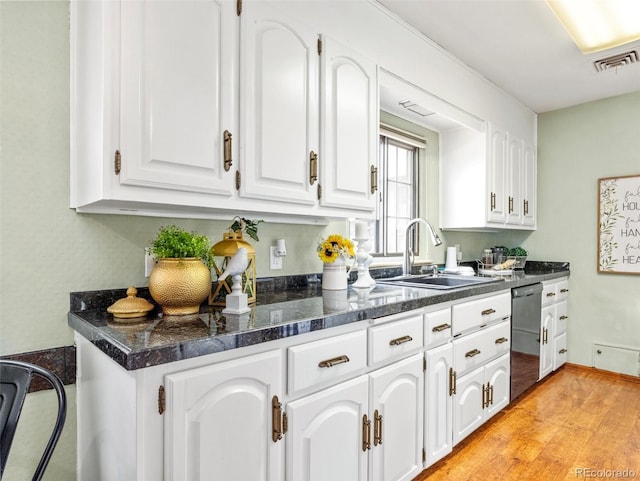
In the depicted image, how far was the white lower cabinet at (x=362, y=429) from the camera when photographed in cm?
132

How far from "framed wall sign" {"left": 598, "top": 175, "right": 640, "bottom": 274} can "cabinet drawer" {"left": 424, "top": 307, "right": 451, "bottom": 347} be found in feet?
7.87

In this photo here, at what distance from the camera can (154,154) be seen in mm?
1263

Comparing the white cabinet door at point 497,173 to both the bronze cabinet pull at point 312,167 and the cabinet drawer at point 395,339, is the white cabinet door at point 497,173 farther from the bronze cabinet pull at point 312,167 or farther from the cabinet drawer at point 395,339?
the bronze cabinet pull at point 312,167

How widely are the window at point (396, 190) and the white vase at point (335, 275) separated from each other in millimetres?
852

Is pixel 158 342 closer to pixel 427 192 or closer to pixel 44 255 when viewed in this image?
pixel 44 255

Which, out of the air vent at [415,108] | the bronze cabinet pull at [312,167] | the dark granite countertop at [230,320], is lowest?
the dark granite countertop at [230,320]

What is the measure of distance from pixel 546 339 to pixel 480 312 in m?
1.38

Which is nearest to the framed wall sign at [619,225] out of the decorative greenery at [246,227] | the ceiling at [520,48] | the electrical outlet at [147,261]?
the ceiling at [520,48]

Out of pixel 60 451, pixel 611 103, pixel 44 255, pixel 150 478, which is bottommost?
pixel 60 451

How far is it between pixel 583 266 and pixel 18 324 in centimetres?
415

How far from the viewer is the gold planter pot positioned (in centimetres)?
132

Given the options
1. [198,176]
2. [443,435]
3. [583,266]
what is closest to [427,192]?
[583,266]

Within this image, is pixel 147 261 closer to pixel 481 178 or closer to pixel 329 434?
pixel 329 434

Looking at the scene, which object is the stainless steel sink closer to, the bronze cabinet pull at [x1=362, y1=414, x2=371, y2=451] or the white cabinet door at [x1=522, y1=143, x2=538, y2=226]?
the bronze cabinet pull at [x1=362, y1=414, x2=371, y2=451]
